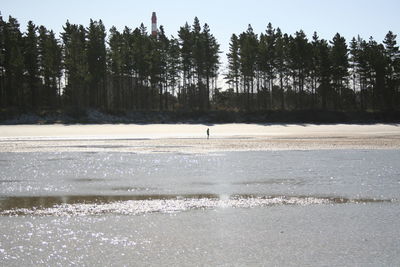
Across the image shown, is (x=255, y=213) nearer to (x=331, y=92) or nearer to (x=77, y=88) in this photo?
(x=77, y=88)

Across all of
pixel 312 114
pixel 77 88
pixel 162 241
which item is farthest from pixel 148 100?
pixel 162 241

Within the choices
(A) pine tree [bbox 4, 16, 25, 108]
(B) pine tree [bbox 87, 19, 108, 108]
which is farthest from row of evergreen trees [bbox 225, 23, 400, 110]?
(A) pine tree [bbox 4, 16, 25, 108]

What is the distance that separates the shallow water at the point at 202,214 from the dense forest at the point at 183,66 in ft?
175

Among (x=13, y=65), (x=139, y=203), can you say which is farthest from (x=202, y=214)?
(x=13, y=65)

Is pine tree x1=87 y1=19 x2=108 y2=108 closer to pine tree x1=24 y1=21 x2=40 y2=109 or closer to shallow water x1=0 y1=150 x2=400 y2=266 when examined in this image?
pine tree x1=24 y1=21 x2=40 y2=109

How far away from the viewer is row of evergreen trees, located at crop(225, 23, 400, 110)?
78.6 metres

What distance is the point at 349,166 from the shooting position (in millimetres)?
21688

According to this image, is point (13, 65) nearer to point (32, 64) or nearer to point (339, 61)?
point (32, 64)

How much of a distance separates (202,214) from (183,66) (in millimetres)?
70033

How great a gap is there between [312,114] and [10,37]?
163 feet

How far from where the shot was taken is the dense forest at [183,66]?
72188 millimetres

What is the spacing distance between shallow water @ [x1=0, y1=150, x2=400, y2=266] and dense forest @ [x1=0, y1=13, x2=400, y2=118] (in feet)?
175

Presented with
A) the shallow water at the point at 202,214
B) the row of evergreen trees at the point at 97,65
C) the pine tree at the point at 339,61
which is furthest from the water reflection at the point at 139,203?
the pine tree at the point at 339,61

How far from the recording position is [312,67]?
262 feet
